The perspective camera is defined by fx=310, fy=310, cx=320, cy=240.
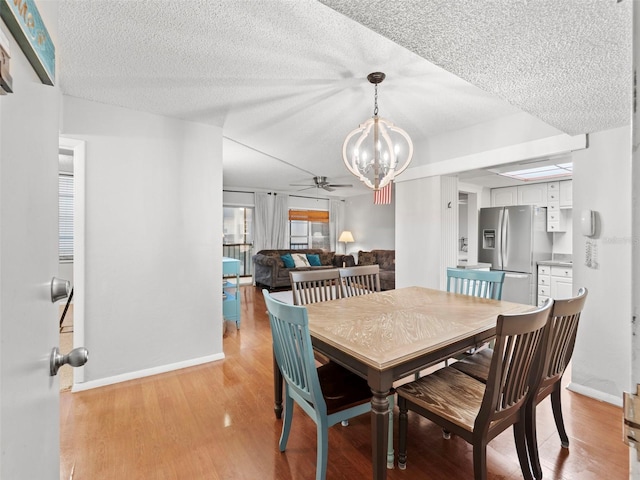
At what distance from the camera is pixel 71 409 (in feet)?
7.21

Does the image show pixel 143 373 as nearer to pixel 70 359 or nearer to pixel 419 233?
pixel 70 359

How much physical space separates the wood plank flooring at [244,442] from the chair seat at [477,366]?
443 millimetres

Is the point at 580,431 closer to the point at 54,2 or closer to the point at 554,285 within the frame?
the point at 554,285

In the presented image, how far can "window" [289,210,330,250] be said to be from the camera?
8.42 meters

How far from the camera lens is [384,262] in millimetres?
7062

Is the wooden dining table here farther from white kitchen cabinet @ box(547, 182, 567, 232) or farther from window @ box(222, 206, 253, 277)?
window @ box(222, 206, 253, 277)

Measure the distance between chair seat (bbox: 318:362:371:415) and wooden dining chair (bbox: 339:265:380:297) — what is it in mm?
999

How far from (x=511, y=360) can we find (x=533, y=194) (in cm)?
456

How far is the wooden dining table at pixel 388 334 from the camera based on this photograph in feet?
4.37

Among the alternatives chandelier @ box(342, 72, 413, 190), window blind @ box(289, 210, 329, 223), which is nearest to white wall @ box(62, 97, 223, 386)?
chandelier @ box(342, 72, 413, 190)

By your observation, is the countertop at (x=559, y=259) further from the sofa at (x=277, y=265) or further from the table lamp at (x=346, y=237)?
the table lamp at (x=346, y=237)

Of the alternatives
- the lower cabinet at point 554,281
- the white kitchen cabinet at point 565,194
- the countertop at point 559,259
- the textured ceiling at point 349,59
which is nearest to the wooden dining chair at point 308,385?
the textured ceiling at point 349,59

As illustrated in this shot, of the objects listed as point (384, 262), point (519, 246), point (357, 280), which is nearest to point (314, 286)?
point (357, 280)

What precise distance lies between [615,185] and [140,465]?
3.58 metres
